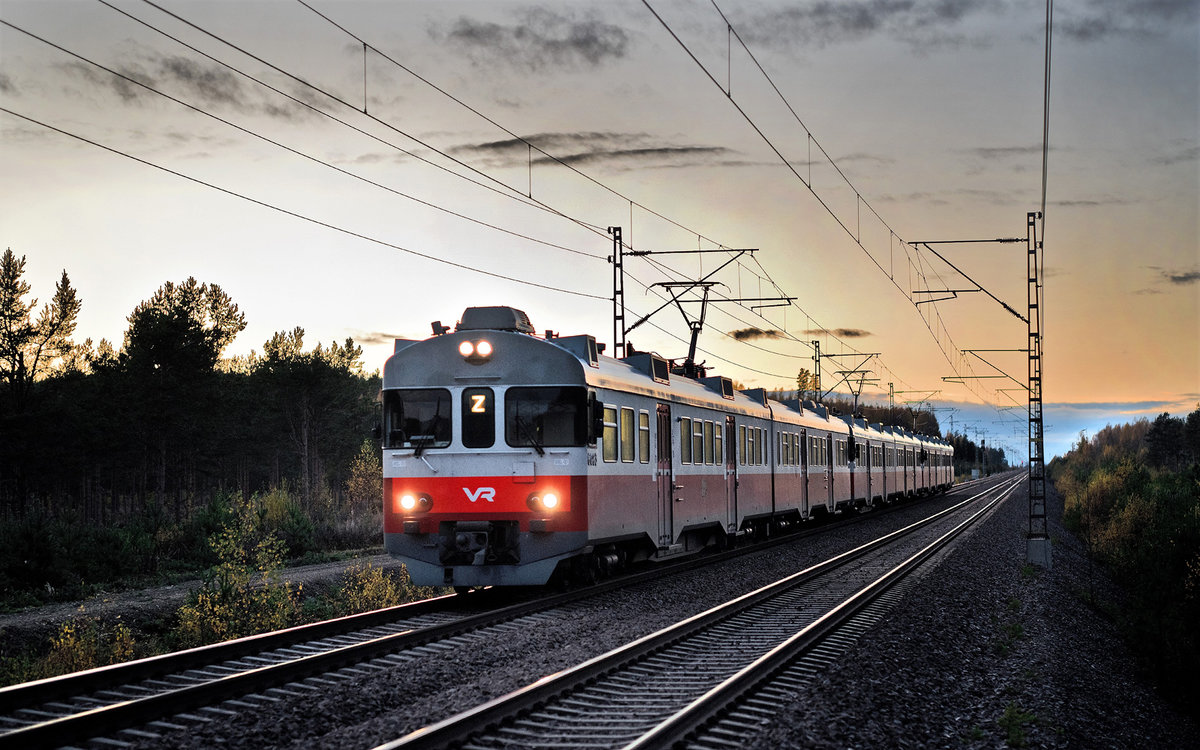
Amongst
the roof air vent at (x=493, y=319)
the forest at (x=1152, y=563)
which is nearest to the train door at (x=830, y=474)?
the forest at (x=1152, y=563)

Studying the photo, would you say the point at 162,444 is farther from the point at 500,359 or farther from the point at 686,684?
the point at 686,684

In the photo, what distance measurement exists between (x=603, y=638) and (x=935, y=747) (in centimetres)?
427

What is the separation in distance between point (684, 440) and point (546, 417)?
5.07 m

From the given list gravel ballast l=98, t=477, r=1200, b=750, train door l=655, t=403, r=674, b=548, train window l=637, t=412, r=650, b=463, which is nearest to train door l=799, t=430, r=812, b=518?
train door l=655, t=403, r=674, b=548

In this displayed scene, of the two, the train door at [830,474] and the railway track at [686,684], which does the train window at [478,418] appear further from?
the train door at [830,474]

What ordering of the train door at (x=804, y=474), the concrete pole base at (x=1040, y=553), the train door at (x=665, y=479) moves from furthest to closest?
the train door at (x=804, y=474)
the concrete pole base at (x=1040, y=553)
the train door at (x=665, y=479)

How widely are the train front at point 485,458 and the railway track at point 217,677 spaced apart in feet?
3.14

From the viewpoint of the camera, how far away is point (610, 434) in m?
14.4

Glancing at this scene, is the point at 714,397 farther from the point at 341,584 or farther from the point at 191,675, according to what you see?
the point at 191,675

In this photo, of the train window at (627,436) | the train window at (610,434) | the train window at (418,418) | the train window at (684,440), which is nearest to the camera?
the train window at (418,418)

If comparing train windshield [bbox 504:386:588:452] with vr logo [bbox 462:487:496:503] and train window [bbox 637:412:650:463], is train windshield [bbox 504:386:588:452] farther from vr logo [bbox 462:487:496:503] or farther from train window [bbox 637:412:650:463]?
train window [bbox 637:412:650:463]

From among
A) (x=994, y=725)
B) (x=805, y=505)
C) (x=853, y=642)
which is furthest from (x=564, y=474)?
(x=805, y=505)

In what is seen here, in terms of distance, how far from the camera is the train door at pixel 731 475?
67.4ft

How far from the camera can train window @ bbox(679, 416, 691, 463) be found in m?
17.5
